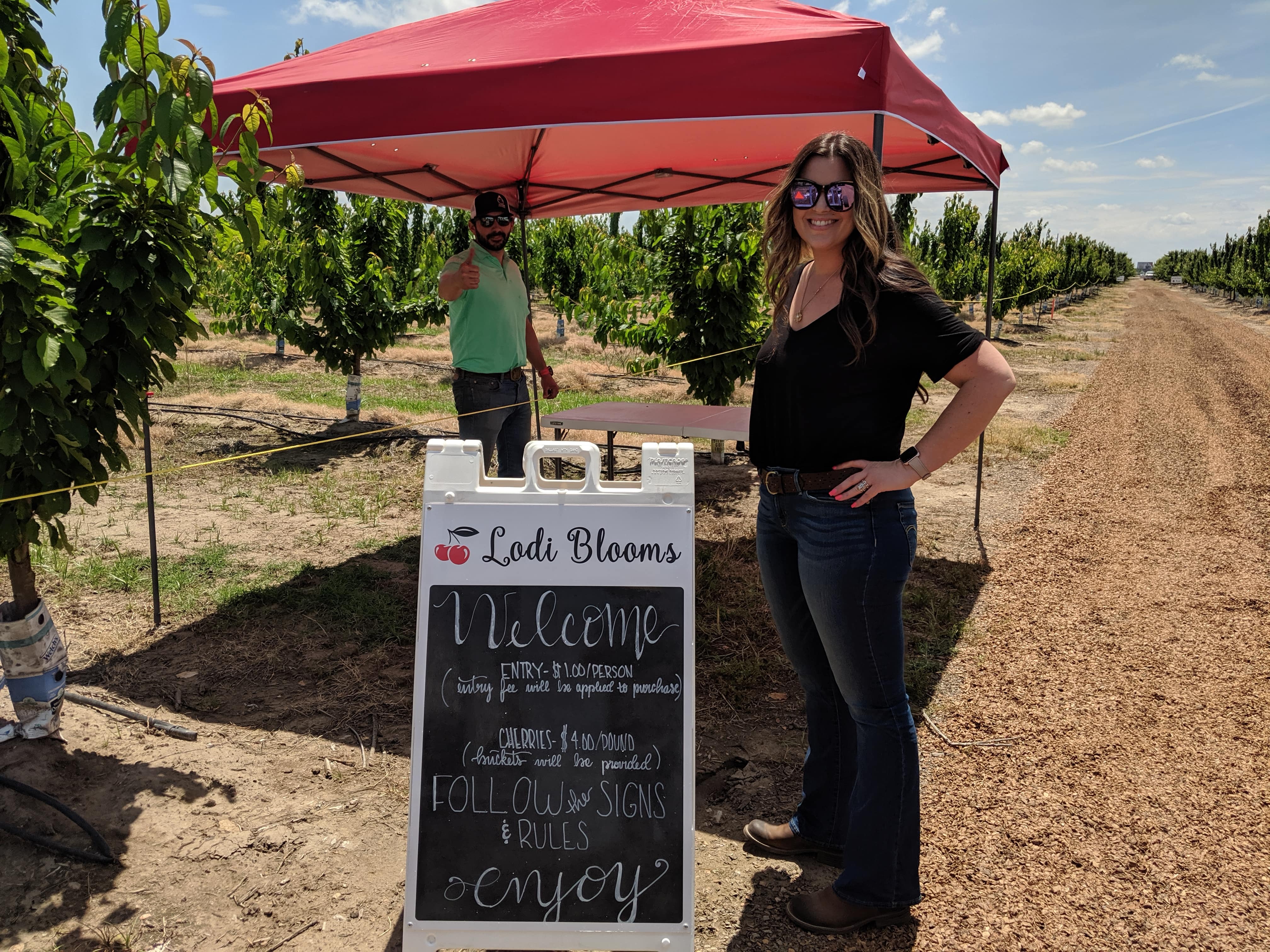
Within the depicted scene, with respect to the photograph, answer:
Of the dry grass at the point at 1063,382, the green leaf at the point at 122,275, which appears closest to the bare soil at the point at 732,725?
the green leaf at the point at 122,275

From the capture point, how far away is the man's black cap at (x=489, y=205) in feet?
15.0

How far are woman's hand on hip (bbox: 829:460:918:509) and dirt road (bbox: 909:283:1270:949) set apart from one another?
1.21m

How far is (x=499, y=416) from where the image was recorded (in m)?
4.63

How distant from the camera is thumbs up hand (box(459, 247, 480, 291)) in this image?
176 inches

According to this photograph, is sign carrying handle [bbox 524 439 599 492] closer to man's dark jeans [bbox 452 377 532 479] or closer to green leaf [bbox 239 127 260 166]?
green leaf [bbox 239 127 260 166]

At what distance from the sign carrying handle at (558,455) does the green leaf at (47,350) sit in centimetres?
132

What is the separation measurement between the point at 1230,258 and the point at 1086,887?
2992 inches

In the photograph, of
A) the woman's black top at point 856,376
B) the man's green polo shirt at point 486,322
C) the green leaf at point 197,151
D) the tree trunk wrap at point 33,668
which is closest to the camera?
the woman's black top at point 856,376

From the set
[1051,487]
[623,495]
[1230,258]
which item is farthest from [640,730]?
[1230,258]

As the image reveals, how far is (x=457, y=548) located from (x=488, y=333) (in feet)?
8.52

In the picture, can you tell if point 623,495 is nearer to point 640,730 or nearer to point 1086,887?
point 640,730

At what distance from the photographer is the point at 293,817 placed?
2.88 metres

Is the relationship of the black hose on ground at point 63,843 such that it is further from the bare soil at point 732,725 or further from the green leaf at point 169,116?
the green leaf at point 169,116

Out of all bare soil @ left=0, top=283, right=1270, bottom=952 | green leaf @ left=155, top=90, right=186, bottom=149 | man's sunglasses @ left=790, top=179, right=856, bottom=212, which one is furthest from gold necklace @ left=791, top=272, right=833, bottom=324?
green leaf @ left=155, top=90, right=186, bottom=149
